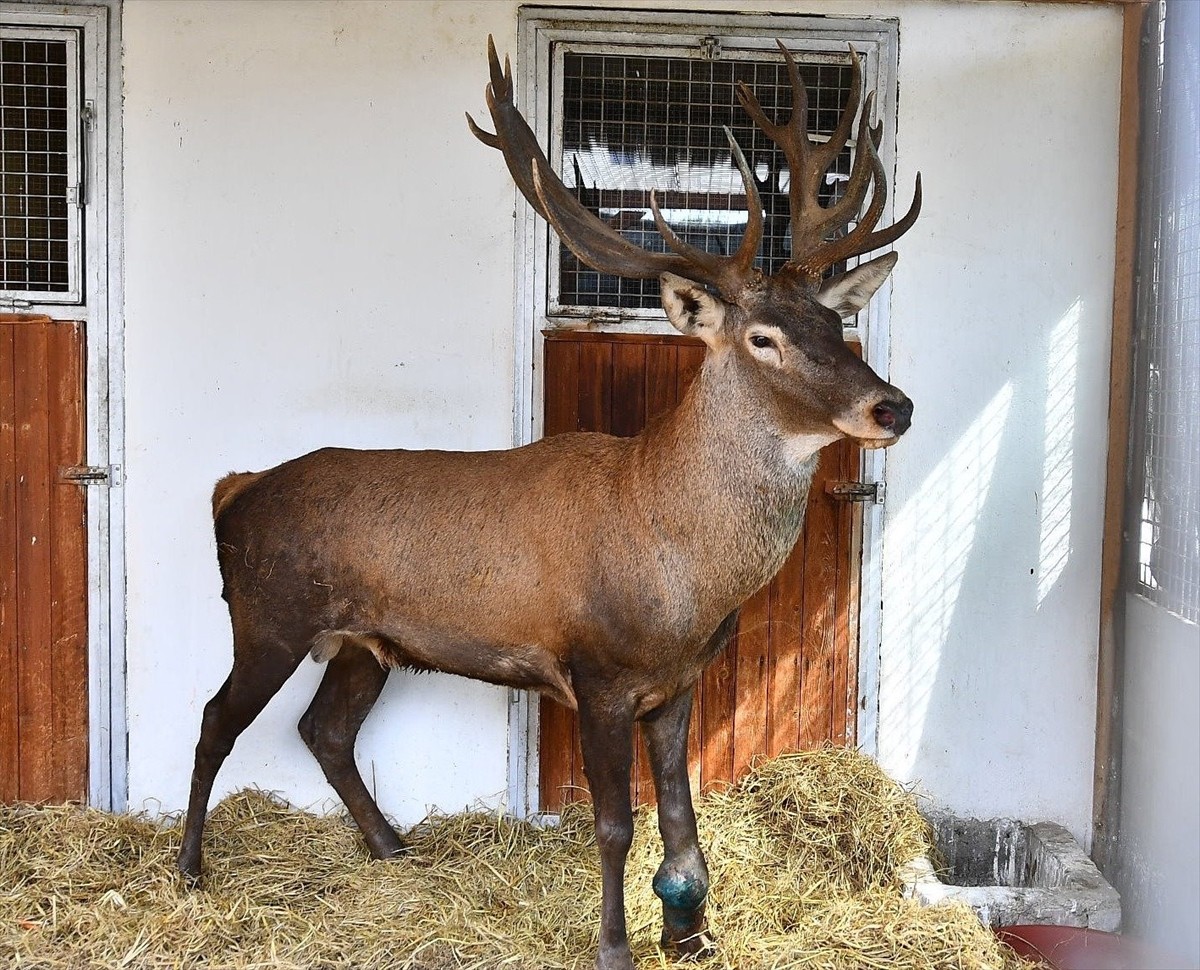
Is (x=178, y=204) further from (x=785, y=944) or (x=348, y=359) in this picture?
(x=785, y=944)

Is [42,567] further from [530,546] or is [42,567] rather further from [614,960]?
[614,960]

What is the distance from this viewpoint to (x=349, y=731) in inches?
180

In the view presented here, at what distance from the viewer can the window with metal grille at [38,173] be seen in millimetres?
4668

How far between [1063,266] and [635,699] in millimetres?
2575

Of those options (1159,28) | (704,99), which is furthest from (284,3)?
(1159,28)

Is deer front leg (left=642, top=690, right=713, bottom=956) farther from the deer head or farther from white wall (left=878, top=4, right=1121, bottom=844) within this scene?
white wall (left=878, top=4, right=1121, bottom=844)

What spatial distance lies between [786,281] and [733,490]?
0.68 m

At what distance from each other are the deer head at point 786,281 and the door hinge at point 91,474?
206 centimetres

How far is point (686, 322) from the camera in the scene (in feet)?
12.1

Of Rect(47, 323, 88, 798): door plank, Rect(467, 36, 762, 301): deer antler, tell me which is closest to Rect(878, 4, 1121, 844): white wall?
Rect(467, 36, 762, 301): deer antler

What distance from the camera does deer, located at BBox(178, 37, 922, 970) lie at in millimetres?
3576

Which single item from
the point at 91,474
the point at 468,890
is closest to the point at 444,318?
the point at 91,474

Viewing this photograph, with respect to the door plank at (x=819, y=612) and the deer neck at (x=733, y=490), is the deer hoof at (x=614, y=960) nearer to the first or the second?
the deer neck at (x=733, y=490)

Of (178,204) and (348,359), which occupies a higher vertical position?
(178,204)
